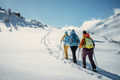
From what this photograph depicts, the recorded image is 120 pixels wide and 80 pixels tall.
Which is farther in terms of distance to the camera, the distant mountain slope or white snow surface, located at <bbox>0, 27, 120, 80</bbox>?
the distant mountain slope

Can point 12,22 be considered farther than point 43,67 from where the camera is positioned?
Yes

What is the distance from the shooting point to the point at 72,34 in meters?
6.02

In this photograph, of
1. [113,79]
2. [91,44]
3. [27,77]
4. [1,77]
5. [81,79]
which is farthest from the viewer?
[91,44]

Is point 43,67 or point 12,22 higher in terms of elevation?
point 12,22

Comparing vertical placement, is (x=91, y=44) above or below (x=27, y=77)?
above

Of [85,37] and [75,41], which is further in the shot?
[75,41]

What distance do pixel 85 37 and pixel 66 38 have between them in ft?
6.46

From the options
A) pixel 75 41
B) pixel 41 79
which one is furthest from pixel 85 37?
pixel 41 79

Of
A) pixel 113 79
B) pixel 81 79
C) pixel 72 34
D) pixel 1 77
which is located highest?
pixel 72 34

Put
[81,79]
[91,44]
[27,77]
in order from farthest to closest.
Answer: [91,44] < [81,79] < [27,77]

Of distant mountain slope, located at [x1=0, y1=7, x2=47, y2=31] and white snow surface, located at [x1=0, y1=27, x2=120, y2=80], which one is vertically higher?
distant mountain slope, located at [x1=0, y1=7, x2=47, y2=31]

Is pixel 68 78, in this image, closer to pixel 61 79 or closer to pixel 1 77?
pixel 61 79

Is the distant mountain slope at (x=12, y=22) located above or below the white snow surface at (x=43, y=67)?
above

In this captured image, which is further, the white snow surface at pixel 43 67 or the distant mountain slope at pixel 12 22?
the distant mountain slope at pixel 12 22
